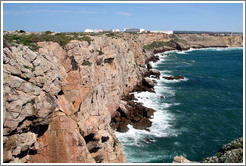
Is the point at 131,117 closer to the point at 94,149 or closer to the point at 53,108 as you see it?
the point at 94,149

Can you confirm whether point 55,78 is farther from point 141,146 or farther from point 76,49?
point 141,146

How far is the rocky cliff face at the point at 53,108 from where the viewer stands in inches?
483

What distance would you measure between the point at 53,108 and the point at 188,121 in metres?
28.2

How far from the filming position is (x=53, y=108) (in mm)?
14555

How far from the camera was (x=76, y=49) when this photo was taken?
20047mm

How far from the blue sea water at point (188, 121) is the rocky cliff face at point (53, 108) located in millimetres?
7619

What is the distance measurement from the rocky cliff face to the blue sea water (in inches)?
300

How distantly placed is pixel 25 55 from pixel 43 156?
7.19 meters

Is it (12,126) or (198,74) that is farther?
(198,74)

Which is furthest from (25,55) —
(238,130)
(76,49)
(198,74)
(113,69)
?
(198,74)

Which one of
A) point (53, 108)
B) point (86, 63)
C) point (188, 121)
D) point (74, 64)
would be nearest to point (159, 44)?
point (188, 121)

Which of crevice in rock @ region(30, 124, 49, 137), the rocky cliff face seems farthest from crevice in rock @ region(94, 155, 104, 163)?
crevice in rock @ region(30, 124, 49, 137)

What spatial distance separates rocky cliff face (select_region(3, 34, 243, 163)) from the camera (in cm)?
1226

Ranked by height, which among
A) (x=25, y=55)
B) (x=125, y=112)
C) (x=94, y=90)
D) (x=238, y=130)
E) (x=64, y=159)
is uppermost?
(x=25, y=55)
